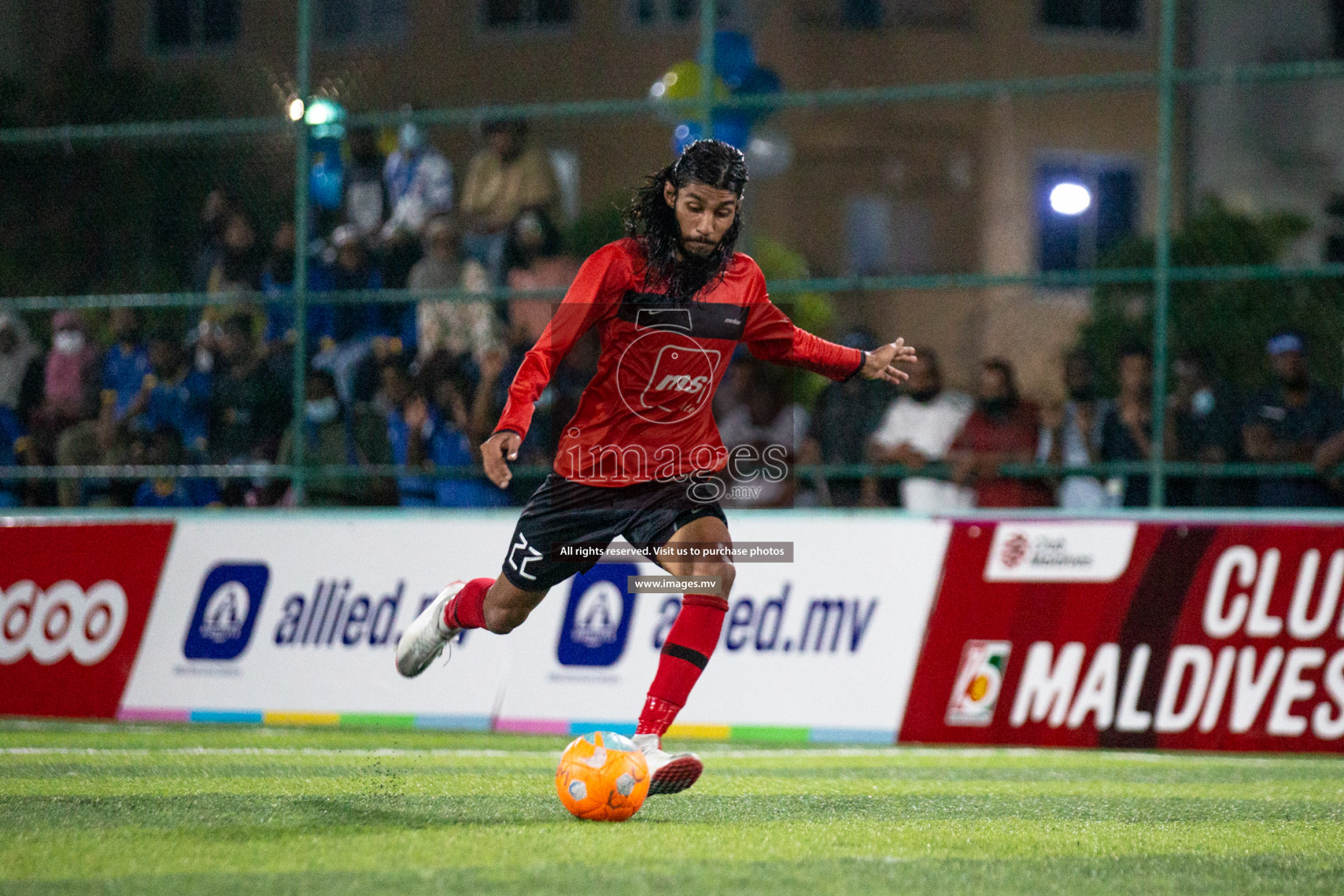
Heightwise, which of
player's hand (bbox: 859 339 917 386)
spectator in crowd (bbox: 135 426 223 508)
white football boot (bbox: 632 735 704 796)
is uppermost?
player's hand (bbox: 859 339 917 386)

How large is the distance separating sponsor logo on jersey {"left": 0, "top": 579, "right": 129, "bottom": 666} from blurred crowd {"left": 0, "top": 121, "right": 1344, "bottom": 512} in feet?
3.36

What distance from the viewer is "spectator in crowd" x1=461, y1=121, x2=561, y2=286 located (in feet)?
36.3

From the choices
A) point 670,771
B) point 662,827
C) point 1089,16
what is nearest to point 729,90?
point 670,771

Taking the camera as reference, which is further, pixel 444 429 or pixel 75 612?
pixel 444 429

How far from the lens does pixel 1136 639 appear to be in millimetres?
8938

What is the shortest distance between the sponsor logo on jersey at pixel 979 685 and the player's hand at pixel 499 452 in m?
4.25

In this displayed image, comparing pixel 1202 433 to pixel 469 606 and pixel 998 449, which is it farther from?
pixel 469 606

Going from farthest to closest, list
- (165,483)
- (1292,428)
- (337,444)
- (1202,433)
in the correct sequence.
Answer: (165,483)
(337,444)
(1202,433)
(1292,428)

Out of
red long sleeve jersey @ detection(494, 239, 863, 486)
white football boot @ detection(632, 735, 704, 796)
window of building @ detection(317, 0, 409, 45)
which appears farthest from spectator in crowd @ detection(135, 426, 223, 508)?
window of building @ detection(317, 0, 409, 45)

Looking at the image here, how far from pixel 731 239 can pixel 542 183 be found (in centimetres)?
554

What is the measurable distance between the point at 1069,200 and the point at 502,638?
1350cm

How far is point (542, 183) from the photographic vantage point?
449 inches

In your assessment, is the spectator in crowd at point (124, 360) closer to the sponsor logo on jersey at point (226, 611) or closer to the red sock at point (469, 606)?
the sponsor logo on jersey at point (226, 611)

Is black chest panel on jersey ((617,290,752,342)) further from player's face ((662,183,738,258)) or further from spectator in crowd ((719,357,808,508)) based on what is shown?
spectator in crowd ((719,357,808,508))
